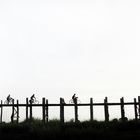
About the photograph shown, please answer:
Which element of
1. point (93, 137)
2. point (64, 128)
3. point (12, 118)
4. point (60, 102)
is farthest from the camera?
point (12, 118)

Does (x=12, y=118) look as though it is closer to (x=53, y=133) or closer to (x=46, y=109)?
(x=46, y=109)

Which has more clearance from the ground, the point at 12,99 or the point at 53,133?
the point at 12,99

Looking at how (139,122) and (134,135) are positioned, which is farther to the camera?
(139,122)

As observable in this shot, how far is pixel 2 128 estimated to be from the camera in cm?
2680

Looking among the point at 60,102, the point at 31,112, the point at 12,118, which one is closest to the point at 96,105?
the point at 60,102

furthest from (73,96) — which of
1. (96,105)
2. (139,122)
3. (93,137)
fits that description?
→ (93,137)

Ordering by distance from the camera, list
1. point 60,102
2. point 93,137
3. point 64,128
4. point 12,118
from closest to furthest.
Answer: point 93,137, point 64,128, point 60,102, point 12,118

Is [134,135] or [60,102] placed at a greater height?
[60,102]

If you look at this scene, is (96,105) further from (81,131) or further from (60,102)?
(81,131)

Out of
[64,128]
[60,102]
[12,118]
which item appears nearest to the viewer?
[64,128]

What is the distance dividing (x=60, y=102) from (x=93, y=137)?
8299 mm

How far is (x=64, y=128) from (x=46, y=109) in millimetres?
6418

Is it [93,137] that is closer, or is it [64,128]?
[93,137]

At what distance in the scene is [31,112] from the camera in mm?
32125
